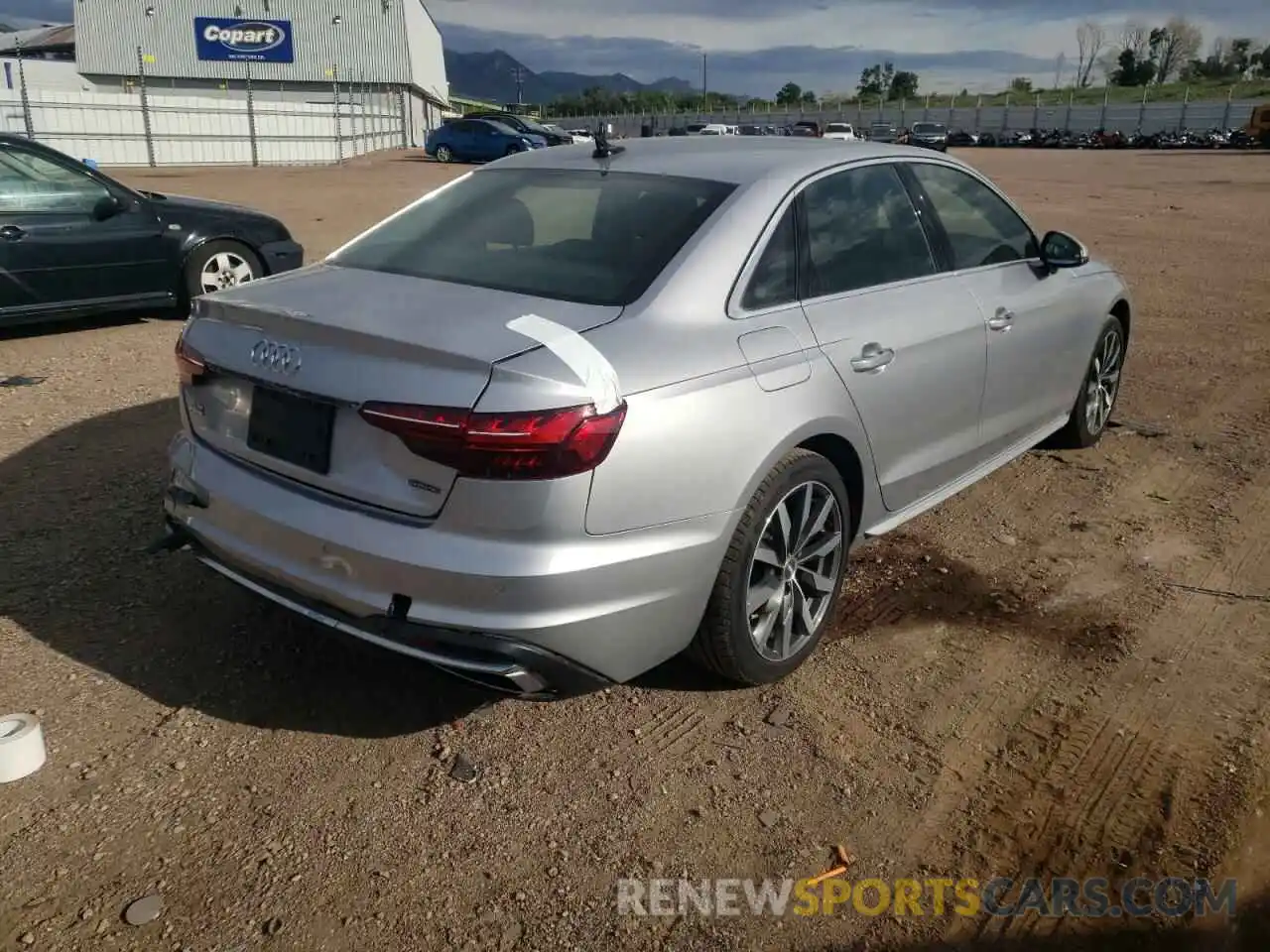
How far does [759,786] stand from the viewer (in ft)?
9.71

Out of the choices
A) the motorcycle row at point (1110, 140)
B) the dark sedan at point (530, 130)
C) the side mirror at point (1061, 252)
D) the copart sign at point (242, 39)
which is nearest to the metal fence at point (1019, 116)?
the motorcycle row at point (1110, 140)

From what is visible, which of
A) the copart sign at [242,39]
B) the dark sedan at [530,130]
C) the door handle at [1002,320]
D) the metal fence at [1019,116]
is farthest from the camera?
the metal fence at [1019,116]

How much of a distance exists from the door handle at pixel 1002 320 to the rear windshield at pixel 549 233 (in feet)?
4.78

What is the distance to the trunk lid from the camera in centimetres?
270

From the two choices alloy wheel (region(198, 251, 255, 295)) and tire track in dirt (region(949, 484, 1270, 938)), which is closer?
tire track in dirt (region(949, 484, 1270, 938))

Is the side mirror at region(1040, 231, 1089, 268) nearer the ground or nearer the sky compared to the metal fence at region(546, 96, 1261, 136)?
nearer the ground

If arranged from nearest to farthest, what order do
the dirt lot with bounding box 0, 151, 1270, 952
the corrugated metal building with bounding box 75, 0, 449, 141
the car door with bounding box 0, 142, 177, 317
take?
1. the dirt lot with bounding box 0, 151, 1270, 952
2. the car door with bounding box 0, 142, 177, 317
3. the corrugated metal building with bounding box 75, 0, 449, 141

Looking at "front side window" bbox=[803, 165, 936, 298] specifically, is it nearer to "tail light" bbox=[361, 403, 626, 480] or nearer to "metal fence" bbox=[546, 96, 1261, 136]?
"tail light" bbox=[361, 403, 626, 480]

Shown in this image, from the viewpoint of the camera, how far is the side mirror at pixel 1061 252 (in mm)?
4848

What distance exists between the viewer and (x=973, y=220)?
460cm

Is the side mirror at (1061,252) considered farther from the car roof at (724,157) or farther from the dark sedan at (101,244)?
the dark sedan at (101,244)

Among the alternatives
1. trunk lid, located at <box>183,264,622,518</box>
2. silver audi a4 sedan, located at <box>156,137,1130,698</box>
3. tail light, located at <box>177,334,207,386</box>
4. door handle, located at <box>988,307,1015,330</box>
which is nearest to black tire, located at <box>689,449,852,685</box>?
silver audi a4 sedan, located at <box>156,137,1130,698</box>

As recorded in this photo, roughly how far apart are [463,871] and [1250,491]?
4411mm

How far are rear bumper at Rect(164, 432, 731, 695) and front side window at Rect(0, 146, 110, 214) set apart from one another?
237 inches
